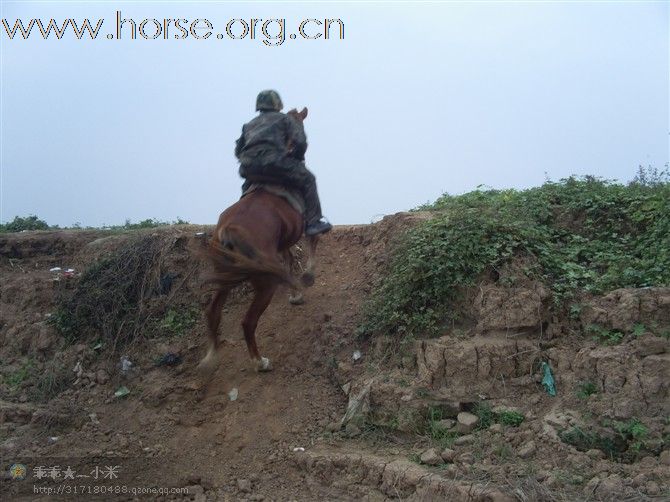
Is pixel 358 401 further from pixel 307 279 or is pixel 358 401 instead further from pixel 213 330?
pixel 307 279

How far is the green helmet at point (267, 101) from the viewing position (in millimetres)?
6977

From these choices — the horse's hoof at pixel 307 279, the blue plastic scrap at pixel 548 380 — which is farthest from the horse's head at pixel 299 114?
the blue plastic scrap at pixel 548 380

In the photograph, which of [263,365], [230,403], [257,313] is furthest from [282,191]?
[230,403]

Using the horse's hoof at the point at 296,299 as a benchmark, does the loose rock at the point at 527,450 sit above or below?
below

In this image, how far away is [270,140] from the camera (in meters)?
6.70

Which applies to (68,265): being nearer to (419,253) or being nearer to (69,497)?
(69,497)

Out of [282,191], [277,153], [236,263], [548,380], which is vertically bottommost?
[548,380]

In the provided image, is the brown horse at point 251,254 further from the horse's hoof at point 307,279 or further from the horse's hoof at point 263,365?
the horse's hoof at point 307,279

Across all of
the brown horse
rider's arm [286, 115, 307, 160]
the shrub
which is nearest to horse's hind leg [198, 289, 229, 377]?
the brown horse

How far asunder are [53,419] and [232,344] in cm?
191

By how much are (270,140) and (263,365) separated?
7.37 ft

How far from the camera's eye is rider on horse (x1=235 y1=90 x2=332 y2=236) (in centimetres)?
666

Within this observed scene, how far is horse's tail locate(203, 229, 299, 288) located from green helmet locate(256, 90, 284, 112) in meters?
1.57

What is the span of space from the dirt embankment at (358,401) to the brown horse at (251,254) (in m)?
0.64
